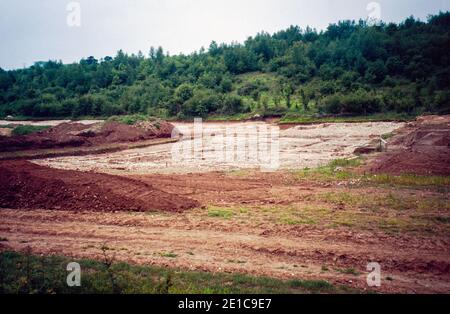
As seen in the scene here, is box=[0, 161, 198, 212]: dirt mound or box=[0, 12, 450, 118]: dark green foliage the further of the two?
box=[0, 12, 450, 118]: dark green foliage

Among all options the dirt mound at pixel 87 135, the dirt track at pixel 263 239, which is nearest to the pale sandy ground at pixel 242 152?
the dirt mound at pixel 87 135

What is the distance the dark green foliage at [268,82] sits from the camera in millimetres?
50094

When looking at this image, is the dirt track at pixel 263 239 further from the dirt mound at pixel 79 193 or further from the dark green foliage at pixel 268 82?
the dark green foliage at pixel 268 82

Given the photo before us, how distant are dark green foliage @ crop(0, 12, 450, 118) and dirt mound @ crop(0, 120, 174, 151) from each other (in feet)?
65.3

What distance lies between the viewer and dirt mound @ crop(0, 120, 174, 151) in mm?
28969

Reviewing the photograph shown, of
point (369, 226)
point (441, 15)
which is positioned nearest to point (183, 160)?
point (369, 226)

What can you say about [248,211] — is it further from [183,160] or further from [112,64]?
[112,64]

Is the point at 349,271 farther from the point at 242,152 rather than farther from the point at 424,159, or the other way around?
the point at 242,152

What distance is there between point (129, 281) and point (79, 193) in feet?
26.0

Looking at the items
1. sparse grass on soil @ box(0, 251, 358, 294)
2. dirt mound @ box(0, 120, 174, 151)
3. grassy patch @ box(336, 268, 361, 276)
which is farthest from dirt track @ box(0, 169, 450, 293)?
dirt mound @ box(0, 120, 174, 151)

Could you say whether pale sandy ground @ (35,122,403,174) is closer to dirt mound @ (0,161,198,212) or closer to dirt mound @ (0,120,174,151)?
dirt mound @ (0,120,174,151)

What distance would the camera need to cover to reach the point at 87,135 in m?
32.8

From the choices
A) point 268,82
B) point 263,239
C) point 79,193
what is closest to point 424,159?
point 263,239

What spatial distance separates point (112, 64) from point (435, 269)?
107 metres
